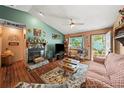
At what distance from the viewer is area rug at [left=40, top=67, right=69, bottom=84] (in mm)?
1612

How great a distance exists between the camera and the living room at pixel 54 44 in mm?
1517

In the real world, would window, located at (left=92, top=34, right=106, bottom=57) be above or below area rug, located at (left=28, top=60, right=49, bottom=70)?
above

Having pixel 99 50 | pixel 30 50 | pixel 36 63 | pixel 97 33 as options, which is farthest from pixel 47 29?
pixel 99 50

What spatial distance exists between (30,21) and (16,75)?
748mm

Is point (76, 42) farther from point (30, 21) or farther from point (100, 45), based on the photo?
point (30, 21)

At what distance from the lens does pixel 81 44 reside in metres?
1.76

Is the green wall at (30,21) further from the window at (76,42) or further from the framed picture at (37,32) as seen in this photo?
the window at (76,42)

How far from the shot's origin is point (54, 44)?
1672 mm

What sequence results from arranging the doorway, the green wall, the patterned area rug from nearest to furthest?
1. the green wall
2. the patterned area rug
3. the doorway

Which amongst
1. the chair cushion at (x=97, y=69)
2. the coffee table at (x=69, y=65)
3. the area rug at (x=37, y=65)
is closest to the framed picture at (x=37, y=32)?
the area rug at (x=37, y=65)

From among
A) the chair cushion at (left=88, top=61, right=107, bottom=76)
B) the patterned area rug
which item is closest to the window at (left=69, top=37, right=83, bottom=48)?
the patterned area rug

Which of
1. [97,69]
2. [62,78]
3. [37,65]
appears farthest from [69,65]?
[97,69]

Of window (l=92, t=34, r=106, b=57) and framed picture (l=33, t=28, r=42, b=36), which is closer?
framed picture (l=33, t=28, r=42, b=36)

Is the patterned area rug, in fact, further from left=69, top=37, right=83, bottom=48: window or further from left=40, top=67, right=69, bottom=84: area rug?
left=69, top=37, right=83, bottom=48: window
